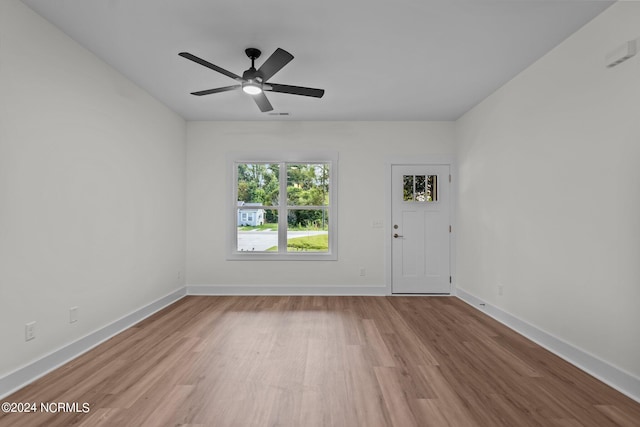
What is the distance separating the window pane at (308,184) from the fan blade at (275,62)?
2.27 meters

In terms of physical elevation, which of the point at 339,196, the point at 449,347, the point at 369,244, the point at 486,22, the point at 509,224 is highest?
the point at 486,22

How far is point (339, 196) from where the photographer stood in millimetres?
4805

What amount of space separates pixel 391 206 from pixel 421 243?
0.75m

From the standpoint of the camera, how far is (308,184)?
16.1ft

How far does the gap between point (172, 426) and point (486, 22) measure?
11.5ft

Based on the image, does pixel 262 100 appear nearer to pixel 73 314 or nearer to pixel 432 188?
pixel 73 314

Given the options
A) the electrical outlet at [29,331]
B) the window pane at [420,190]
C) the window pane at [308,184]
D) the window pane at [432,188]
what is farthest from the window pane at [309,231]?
the electrical outlet at [29,331]

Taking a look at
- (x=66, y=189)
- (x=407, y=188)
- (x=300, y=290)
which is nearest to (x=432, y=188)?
(x=407, y=188)

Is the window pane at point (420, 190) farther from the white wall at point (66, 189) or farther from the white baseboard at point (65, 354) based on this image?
the white baseboard at point (65, 354)

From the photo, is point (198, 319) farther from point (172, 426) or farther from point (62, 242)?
point (172, 426)

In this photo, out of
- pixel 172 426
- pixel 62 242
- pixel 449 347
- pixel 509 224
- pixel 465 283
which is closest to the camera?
pixel 172 426

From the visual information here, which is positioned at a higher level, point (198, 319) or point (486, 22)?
point (486, 22)

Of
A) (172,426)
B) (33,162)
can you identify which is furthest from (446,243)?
(33,162)

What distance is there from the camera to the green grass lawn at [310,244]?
16.1 ft
